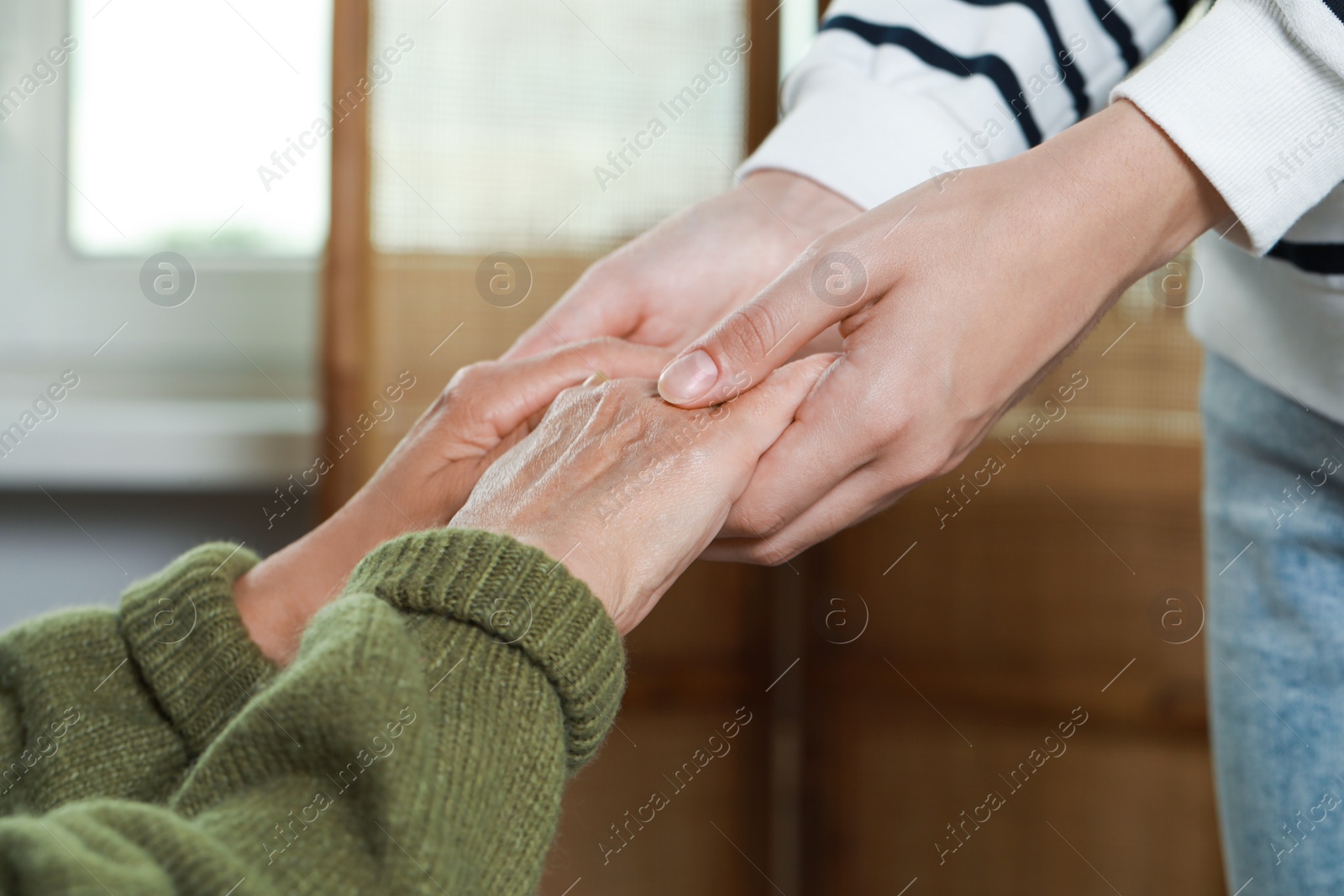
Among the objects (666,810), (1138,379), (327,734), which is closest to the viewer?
(327,734)

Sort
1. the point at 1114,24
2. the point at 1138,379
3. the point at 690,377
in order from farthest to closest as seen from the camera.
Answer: the point at 1138,379 → the point at 1114,24 → the point at 690,377

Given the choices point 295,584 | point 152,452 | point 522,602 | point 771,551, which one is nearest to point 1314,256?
point 771,551

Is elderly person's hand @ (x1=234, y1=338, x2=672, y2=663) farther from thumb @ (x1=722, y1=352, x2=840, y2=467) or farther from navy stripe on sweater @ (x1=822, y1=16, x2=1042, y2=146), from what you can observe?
navy stripe on sweater @ (x1=822, y1=16, x2=1042, y2=146)

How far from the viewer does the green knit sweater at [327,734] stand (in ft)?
1.02

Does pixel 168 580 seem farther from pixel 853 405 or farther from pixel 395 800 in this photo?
pixel 853 405

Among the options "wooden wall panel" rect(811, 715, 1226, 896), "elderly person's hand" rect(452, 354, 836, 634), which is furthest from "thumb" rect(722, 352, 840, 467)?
"wooden wall panel" rect(811, 715, 1226, 896)

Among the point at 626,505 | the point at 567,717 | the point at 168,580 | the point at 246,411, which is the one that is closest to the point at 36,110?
the point at 246,411

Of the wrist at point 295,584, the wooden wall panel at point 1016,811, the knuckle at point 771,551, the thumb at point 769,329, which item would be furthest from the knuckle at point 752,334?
the wooden wall panel at point 1016,811

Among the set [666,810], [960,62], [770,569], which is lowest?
[666,810]

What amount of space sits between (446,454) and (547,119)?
2.20 ft

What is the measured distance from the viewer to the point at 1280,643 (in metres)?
0.67

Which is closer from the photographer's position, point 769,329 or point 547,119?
point 769,329

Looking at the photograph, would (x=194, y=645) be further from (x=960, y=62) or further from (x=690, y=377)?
(x=960, y=62)

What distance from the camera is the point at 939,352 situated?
533mm
